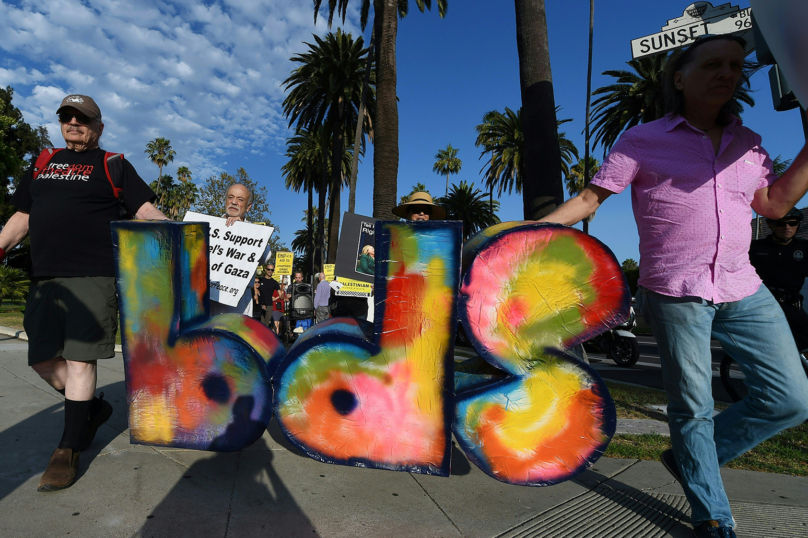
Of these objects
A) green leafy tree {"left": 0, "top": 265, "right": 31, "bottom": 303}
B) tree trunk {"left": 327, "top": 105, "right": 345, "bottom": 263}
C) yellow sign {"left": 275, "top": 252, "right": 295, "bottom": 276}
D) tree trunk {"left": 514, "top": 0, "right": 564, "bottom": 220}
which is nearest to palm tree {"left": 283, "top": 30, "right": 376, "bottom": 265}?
tree trunk {"left": 327, "top": 105, "right": 345, "bottom": 263}

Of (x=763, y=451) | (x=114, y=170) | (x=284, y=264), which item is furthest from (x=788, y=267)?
(x=284, y=264)

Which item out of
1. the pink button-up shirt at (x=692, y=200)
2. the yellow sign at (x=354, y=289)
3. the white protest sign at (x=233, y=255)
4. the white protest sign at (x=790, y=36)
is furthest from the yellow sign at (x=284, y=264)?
the white protest sign at (x=790, y=36)

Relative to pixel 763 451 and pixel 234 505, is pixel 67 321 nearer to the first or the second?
pixel 234 505

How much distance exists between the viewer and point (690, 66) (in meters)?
2.03

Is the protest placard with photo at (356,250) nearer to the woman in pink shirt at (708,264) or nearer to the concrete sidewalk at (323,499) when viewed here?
the concrete sidewalk at (323,499)

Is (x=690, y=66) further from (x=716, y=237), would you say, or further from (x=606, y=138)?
(x=606, y=138)

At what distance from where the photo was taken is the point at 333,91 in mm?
23781

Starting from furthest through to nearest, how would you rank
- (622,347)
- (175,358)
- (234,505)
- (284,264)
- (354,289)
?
(284,264), (622,347), (354,289), (175,358), (234,505)

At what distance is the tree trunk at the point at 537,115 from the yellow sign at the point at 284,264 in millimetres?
11158

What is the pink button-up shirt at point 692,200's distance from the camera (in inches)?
74.8

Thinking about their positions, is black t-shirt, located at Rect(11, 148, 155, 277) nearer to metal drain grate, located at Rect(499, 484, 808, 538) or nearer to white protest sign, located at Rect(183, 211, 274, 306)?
white protest sign, located at Rect(183, 211, 274, 306)

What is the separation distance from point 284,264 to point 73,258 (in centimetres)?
1259

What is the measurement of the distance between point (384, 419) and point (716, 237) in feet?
5.31

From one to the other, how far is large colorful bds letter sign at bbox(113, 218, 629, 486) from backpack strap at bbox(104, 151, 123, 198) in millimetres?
1127
